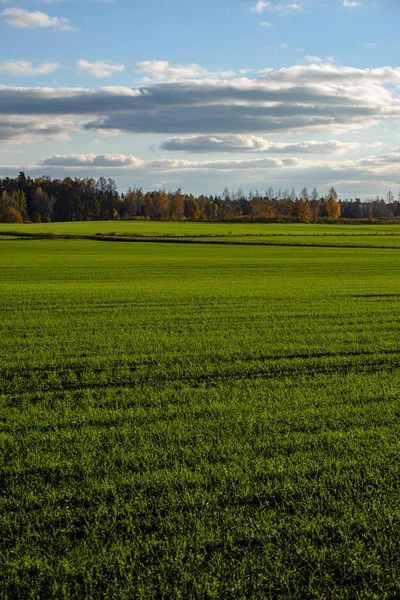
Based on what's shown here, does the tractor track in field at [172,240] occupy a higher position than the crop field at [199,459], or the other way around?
the tractor track in field at [172,240]

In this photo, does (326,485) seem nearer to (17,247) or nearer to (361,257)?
(361,257)

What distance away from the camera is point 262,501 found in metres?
6.50

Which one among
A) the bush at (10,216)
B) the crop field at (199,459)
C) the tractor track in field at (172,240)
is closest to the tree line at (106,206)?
the bush at (10,216)

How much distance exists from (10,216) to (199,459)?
482ft

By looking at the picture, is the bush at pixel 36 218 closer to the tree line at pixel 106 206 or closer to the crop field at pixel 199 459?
the tree line at pixel 106 206

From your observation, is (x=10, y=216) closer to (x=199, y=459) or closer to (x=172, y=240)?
(x=172, y=240)

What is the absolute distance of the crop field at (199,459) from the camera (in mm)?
5305

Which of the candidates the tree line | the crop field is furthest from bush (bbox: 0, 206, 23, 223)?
the crop field

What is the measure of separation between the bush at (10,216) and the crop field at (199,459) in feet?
442

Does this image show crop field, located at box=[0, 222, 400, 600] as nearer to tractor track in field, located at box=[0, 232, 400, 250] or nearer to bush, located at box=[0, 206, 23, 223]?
tractor track in field, located at box=[0, 232, 400, 250]

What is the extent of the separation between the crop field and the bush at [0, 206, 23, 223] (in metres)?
135

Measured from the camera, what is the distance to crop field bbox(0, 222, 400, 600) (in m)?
5.30

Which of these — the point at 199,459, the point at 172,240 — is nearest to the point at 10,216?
the point at 172,240

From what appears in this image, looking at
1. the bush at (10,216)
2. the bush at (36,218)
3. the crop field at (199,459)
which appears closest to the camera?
the crop field at (199,459)
